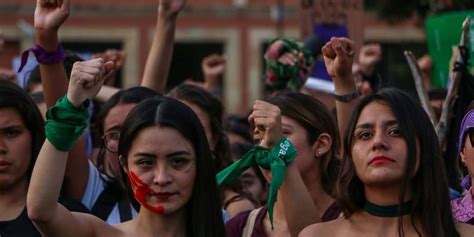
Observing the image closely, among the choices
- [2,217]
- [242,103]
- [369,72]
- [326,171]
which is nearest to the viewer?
[2,217]

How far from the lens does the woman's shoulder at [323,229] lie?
13.9ft

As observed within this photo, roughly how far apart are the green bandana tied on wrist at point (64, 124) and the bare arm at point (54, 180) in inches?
0.8

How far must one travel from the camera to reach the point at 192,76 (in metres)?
25.9

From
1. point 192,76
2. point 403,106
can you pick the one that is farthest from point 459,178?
point 192,76

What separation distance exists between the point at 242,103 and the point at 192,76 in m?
3.04

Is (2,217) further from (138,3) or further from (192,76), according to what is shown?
(138,3)

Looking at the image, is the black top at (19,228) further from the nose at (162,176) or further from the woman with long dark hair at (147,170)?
the nose at (162,176)

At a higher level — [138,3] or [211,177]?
[211,177]

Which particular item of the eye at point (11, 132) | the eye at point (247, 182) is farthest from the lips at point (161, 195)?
the eye at point (247, 182)

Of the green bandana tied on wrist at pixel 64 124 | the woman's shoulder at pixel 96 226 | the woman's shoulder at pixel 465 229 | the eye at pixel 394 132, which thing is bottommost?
the woman's shoulder at pixel 465 229

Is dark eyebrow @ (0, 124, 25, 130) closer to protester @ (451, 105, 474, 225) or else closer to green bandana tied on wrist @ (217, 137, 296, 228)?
green bandana tied on wrist @ (217, 137, 296, 228)

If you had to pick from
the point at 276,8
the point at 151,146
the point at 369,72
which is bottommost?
the point at 276,8

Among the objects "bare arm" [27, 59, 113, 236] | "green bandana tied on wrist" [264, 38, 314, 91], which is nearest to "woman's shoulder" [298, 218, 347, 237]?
"bare arm" [27, 59, 113, 236]

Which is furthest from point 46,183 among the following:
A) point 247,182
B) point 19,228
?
point 247,182
